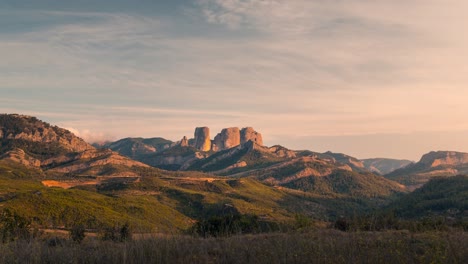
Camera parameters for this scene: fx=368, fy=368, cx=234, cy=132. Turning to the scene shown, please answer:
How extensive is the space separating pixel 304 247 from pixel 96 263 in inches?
258

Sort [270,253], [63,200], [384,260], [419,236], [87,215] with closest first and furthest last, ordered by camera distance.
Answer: [384,260] → [270,253] → [419,236] → [87,215] → [63,200]

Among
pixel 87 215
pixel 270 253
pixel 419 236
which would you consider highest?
pixel 270 253

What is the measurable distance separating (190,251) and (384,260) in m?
6.15

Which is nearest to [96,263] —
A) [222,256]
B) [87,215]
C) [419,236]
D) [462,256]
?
[222,256]

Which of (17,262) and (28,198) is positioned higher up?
(17,262)

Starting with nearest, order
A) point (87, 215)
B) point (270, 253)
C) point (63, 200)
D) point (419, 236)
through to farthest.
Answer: point (270, 253)
point (419, 236)
point (87, 215)
point (63, 200)

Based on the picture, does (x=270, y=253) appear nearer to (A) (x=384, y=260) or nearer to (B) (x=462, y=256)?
(A) (x=384, y=260)

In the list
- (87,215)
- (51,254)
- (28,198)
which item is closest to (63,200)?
(28,198)

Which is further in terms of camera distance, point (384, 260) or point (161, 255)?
point (161, 255)

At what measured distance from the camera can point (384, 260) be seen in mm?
10125

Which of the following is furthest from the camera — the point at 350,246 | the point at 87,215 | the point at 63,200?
the point at 63,200

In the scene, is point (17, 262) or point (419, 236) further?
point (419, 236)

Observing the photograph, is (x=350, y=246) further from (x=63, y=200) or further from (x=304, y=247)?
(x=63, y=200)

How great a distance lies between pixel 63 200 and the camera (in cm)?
19388
